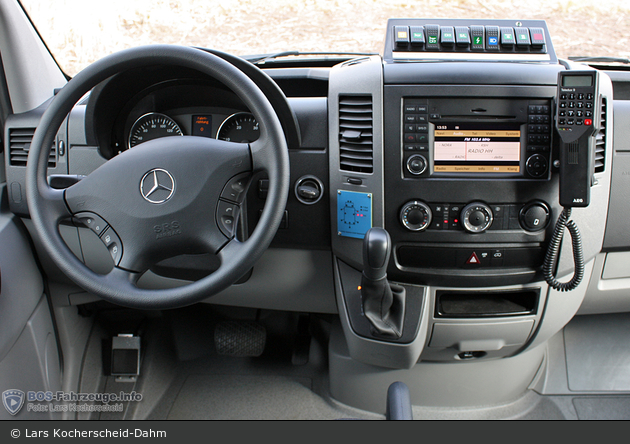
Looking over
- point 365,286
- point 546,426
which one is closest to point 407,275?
point 365,286

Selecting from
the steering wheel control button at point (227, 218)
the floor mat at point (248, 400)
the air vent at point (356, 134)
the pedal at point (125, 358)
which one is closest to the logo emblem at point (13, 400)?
the pedal at point (125, 358)

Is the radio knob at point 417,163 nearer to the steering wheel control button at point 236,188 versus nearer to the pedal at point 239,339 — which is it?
the steering wheel control button at point 236,188

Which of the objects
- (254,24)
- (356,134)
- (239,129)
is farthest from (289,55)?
(356,134)

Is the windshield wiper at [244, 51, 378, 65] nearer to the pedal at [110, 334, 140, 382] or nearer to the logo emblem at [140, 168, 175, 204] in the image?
the logo emblem at [140, 168, 175, 204]

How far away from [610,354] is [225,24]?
2166 millimetres

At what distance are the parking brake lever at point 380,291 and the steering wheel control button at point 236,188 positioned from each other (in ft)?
1.12

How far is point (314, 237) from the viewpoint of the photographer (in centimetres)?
146

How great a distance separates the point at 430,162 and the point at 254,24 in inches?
37.4

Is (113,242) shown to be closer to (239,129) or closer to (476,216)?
(239,129)

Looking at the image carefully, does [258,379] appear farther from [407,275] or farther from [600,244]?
[600,244]

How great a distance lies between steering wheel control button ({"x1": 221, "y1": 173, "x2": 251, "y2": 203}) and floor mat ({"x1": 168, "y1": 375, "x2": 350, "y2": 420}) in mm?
1152

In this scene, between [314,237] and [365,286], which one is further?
[314,237]

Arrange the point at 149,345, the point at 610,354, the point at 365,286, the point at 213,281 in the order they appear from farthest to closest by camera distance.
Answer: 1. the point at 149,345
2. the point at 610,354
3. the point at 365,286
4. the point at 213,281

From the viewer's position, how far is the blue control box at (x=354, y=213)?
4.36ft
